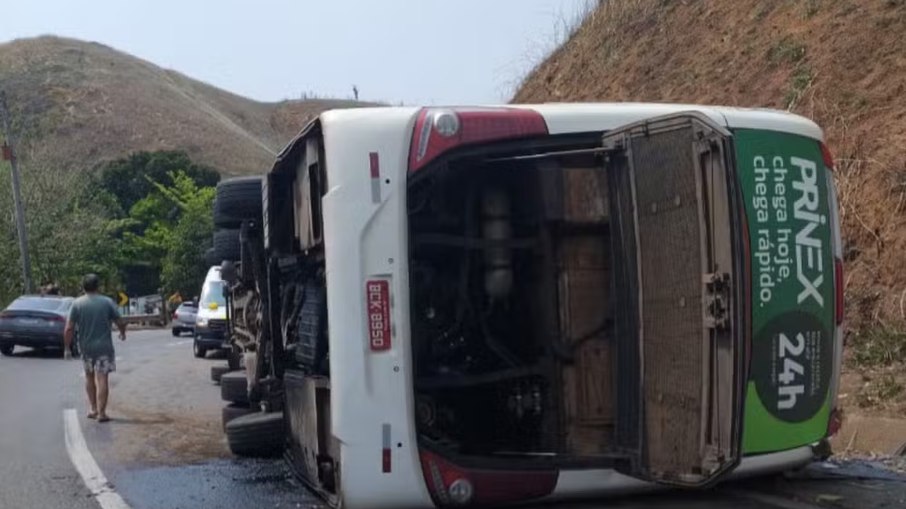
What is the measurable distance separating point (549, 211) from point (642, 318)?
82cm

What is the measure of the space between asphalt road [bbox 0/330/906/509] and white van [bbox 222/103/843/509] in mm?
782

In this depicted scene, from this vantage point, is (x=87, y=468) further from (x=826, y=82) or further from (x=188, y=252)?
(x=188, y=252)

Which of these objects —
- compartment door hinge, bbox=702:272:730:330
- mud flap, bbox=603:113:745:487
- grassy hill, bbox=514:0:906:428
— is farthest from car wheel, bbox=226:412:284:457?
grassy hill, bbox=514:0:906:428

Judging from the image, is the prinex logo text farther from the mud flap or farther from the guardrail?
the guardrail

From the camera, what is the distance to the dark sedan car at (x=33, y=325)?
26141 mm

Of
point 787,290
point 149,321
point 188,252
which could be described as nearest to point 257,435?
point 787,290

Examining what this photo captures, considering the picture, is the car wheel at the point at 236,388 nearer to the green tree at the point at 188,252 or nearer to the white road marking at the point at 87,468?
the white road marking at the point at 87,468

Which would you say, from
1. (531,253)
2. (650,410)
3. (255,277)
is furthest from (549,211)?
(255,277)

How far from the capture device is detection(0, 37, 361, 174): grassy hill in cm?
8219

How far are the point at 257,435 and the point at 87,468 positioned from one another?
1696mm

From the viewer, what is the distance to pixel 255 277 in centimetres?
970

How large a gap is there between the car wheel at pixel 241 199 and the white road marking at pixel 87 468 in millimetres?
2332

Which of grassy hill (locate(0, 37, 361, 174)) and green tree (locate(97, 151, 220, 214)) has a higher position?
grassy hill (locate(0, 37, 361, 174))

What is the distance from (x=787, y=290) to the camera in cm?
583
